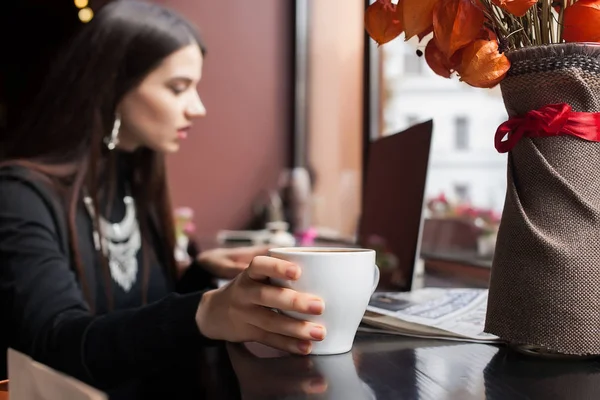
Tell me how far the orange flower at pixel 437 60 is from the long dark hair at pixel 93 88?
0.82 m

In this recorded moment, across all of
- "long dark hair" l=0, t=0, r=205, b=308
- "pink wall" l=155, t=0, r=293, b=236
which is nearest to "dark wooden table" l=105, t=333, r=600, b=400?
"long dark hair" l=0, t=0, r=205, b=308

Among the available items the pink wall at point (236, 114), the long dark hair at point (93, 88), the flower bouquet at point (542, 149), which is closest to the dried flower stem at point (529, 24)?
the flower bouquet at point (542, 149)

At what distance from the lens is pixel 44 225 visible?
1051 millimetres

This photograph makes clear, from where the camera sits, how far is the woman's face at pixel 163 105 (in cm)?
140

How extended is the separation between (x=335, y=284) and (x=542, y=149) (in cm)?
23

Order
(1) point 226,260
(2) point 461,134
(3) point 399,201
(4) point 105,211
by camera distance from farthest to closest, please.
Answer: (2) point 461,134
(4) point 105,211
(1) point 226,260
(3) point 399,201

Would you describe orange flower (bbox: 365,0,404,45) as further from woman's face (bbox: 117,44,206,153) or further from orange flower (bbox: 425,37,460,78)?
woman's face (bbox: 117,44,206,153)

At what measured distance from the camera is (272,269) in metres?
0.57

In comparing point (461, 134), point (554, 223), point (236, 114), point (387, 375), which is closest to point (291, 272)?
point (387, 375)

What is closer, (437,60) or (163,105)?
(437,60)

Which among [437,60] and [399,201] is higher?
[437,60]

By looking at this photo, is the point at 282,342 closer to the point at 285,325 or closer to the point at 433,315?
the point at 285,325

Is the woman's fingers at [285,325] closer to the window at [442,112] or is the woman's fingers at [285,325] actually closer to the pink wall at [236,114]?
the window at [442,112]

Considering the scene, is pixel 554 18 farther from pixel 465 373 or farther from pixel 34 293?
pixel 34 293
